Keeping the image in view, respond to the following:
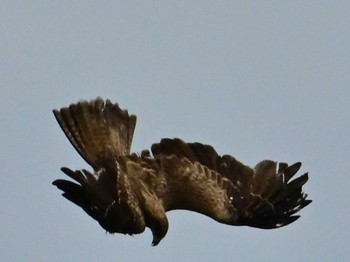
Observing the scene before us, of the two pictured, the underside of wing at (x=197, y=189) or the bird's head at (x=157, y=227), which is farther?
the underside of wing at (x=197, y=189)

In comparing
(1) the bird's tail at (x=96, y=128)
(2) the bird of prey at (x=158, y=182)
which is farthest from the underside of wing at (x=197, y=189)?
(1) the bird's tail at (x=96, y=128)

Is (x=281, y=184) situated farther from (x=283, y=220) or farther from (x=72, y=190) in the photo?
(x=72, y=190)

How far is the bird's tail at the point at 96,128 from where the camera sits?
861 inches

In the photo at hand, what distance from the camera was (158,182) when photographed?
71.3 ft

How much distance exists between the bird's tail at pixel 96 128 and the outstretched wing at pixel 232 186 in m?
0.44

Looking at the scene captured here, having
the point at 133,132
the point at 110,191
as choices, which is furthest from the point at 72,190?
the point at 133,132

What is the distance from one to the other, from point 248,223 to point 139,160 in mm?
1715

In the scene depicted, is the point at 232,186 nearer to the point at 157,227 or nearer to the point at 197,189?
the point at 197,189

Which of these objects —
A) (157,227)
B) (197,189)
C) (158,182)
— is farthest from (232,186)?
(157,227)

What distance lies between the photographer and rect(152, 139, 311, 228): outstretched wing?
72.8ft

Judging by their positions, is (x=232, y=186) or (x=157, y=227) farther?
(x=232, y=186)

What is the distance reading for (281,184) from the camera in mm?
22703

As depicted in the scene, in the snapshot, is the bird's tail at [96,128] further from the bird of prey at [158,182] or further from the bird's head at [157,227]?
the bird's head at [157,227]

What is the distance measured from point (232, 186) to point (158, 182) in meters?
1.28
